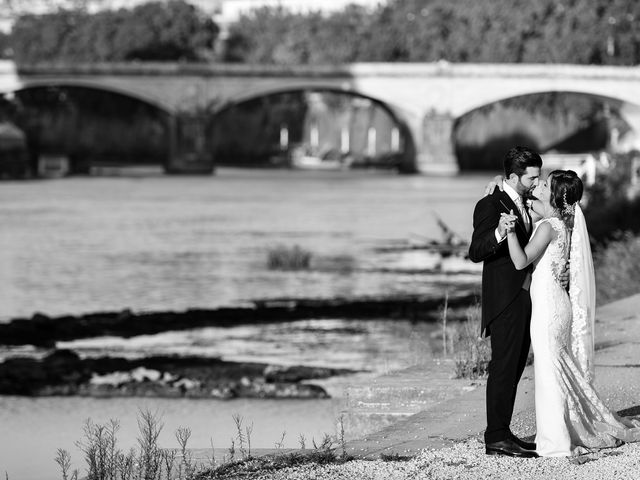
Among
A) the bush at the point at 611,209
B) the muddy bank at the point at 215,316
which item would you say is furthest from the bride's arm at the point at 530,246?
the bush at the point at 611,209

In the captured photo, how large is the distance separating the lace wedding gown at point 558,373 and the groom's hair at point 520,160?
299 mm

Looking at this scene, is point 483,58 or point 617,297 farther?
point 483,58

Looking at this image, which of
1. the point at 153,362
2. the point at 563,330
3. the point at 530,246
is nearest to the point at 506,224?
the point at 530,246

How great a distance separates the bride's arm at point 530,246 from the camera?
26.6 ft

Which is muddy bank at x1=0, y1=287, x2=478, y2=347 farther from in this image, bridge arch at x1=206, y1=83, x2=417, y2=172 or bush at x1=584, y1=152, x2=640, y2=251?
bridge arch at x1=206, y1=83, x2=417, y2=172

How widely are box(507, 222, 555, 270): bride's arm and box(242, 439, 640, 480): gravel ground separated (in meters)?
0.97

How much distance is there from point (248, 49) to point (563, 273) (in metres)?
111

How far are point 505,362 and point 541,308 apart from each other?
1.07 ft

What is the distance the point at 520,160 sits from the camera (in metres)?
8.20

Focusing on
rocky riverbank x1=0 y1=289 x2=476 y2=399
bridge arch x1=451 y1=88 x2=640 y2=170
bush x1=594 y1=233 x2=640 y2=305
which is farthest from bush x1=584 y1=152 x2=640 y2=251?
bridge arch x1=451 y1=88 x2=640 y2=170

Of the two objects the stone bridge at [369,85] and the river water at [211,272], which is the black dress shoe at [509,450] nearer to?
the river water at [211,272]

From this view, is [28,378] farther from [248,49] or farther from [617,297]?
[248,49]

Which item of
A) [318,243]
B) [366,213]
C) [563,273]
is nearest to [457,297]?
[318,243]

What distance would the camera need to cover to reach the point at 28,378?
51.5 feet
